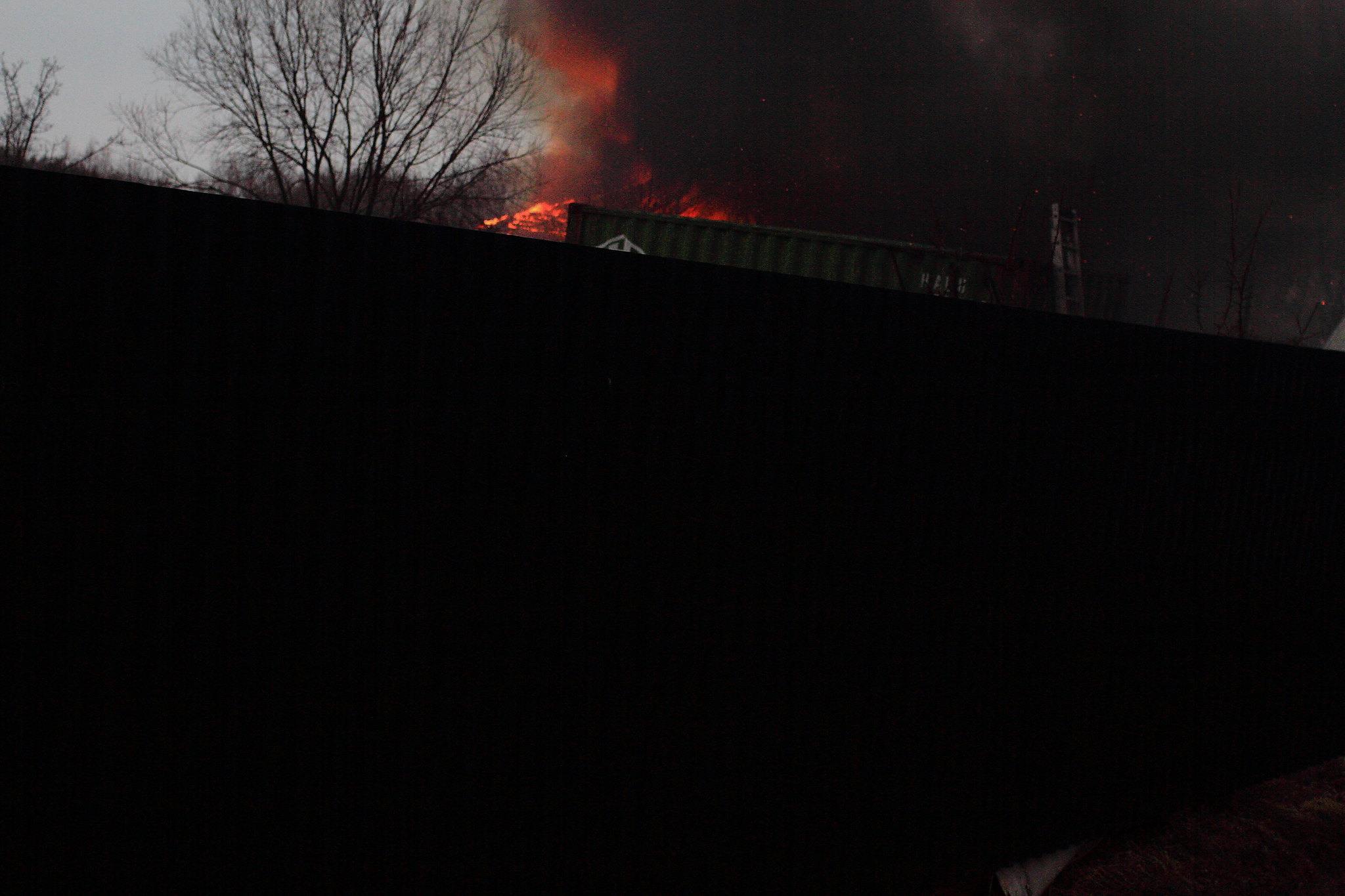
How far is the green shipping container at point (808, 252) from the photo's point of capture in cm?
973

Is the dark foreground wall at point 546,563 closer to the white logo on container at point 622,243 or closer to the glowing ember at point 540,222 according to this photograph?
the white logo on container at point 622,243

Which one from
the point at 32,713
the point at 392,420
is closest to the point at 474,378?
the point at 392,420

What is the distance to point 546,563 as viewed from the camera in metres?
2.28

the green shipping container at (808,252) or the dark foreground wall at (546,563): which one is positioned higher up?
the green shipping container at (808,252)

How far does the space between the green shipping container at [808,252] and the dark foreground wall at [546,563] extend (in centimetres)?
643

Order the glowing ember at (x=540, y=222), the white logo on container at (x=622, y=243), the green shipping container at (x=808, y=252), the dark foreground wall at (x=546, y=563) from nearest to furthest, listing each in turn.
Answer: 1. the dark foreground wall at (x=546, y=563)
2. the green shipping container at (x=808, y=252)
3. the white logo on container at (x=622, y=243)
4. the glowing ember at (x=540, y=222)

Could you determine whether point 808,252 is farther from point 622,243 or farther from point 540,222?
point 540,222

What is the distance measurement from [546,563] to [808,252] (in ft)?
27.2

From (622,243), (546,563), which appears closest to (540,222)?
(622,243)

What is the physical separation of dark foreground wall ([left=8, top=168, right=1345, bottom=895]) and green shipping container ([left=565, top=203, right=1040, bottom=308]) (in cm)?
643

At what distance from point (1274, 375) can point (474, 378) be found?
3914 mm

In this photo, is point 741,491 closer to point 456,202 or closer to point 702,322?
point 702,322

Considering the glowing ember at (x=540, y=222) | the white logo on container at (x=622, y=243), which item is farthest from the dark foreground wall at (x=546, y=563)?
the glowing ember at (x=540, y=222)

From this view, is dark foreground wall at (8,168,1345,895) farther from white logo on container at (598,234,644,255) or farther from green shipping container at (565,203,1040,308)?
white logo on container at (598,234,644,255)
